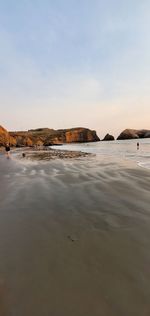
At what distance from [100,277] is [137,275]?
493mm

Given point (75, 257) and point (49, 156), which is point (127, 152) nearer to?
point (49, 156)

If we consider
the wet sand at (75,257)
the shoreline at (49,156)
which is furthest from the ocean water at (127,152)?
the wet sand at (75,257)

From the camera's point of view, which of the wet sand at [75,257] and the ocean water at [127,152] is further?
the ocean water at [127,152]

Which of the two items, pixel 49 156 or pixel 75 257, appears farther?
pixel 49 156

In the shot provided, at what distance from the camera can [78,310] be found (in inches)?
87.4

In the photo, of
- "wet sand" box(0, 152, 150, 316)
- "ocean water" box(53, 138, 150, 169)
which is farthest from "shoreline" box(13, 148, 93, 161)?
"wet sand" box(0, 152, 150, 316)

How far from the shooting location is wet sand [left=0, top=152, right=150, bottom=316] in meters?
2.32

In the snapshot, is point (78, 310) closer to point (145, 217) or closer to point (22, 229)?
point (22, 229)

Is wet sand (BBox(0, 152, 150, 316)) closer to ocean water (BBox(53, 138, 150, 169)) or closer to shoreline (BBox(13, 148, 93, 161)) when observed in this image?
ocean water (BBox(53, 138, 150, 169))

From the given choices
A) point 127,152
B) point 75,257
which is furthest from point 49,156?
point 75,257

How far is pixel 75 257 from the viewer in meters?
3.26

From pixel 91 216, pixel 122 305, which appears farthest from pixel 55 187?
pixel 122 305

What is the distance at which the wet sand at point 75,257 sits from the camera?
7.61 feet

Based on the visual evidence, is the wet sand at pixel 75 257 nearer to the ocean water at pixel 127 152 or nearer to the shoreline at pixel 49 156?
the ocean water at pixel 127 152
